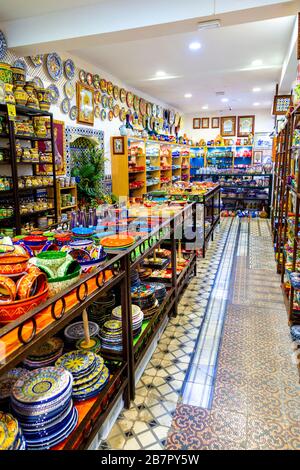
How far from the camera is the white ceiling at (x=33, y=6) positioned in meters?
3.72

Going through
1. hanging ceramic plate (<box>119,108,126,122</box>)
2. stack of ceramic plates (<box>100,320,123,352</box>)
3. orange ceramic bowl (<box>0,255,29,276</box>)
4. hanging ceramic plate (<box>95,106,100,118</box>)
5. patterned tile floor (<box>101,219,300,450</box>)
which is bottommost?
patterned tile floor (<box>101,219,300,450</box>)

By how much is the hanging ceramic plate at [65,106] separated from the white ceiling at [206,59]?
2.89 ft

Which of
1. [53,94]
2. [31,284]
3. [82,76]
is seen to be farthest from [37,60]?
[31,284]

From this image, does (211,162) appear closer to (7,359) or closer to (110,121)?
(110,121)

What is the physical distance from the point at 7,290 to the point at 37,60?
4673 millimetres

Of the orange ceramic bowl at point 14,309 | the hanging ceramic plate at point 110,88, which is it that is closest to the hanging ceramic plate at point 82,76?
the hanging ceramic plate at point 110,88

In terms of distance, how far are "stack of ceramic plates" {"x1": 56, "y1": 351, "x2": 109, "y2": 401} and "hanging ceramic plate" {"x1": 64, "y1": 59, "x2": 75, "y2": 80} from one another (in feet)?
16.8

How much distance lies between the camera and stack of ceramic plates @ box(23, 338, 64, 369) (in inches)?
74.5

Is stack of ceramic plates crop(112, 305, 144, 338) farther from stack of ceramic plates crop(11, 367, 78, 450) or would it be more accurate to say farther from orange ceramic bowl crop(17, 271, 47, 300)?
orange ceramic bowl crop(17, 271, 47, 300)

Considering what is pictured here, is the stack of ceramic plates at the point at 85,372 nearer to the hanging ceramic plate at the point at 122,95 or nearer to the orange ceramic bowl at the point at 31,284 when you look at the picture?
the orange ceramic bowl at the point at 31,284

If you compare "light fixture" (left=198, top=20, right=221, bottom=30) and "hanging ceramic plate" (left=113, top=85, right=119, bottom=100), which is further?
"hanging ceramic plate" (left=113, top=85, right=119, bottom=100)

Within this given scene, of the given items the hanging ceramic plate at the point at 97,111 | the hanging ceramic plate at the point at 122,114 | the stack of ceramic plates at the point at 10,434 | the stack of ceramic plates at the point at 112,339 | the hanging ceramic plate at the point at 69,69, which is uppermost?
the hanging ceramic plate at the point at 69,69

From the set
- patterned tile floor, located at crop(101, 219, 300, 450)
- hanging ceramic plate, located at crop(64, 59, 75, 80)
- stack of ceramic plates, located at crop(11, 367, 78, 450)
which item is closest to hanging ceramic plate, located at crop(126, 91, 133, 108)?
hanging ceramic plate, located at crop(64, 59, 75, 80)

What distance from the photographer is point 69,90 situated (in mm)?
5656
